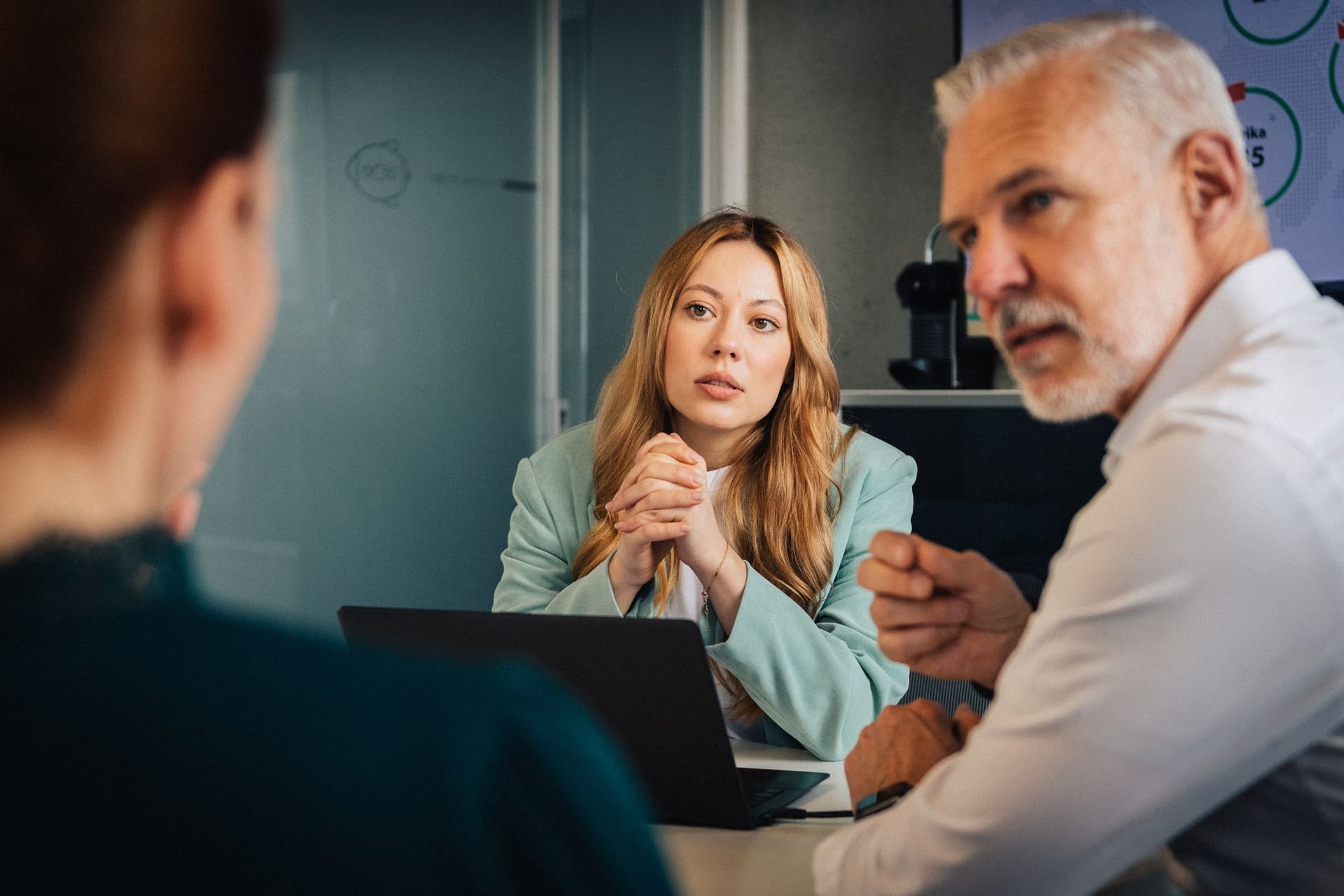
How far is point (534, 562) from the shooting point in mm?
2043

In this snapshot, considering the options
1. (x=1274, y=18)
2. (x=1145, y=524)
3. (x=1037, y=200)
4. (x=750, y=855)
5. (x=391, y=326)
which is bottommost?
(x=750, y=855)

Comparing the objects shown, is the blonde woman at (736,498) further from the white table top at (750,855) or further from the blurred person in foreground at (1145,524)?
the blurred person in foreground at (1145,524)

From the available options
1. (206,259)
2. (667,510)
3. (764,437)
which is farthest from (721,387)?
(206,259)

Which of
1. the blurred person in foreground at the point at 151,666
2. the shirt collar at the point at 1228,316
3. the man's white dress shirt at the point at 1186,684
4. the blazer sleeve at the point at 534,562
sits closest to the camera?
the blurred person in foreground at the point at 151,666

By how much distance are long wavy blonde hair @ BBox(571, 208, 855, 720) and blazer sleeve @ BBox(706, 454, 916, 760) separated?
13 cm

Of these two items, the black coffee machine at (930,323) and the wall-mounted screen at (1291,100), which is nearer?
the wall-mounted screen at (1291,100)

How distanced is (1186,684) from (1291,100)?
2599 mm

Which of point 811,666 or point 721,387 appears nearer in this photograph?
point 811,666

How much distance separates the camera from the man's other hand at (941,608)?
1.23m

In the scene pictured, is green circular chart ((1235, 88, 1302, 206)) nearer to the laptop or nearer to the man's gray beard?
the man's gray beard

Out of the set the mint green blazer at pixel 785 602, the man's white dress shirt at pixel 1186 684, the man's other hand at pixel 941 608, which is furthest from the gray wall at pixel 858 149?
the man's white dress shirt at pixel 1186 684

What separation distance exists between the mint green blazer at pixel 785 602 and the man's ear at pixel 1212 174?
85 cm

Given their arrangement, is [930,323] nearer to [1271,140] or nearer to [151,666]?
[1271,140]

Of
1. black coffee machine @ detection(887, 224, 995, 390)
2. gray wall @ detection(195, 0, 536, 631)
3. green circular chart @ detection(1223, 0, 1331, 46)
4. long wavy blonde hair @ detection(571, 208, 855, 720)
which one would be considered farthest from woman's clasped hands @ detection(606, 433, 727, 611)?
green circular chart @ detection(1223, 0, 1331, 46)
